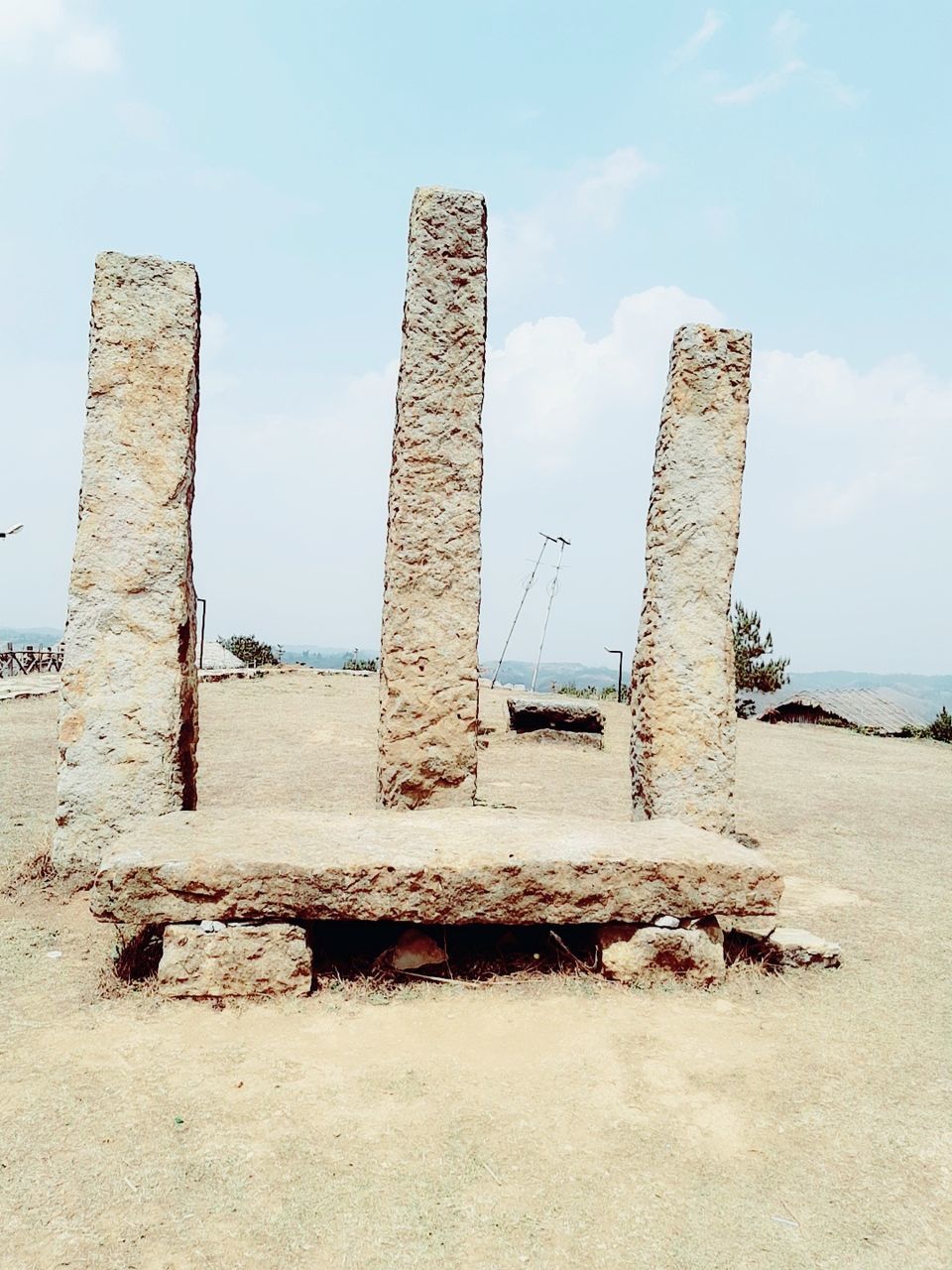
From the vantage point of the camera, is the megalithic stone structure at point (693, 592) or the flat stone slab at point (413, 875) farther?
the megalithic stone structure at point (693, 592)

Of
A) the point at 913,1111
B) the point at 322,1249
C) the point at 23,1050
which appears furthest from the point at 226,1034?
the point at 913,1111

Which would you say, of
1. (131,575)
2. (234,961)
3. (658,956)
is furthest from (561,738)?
(234,961)

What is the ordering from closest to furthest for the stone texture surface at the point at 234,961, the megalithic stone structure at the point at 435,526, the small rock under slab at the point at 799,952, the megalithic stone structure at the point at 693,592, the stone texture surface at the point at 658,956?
the stone texture surface at the point at 234,961 → the stone texture surface at the point at 658,956 → the small rock under slab at the point at 799,952 → the megalithic stone structure at the point at 435,526 → the megalithic stone structure at the point at 693,592

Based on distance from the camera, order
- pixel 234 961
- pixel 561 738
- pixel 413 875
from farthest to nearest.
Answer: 1. pixel 561 738
2. pixel 413 875
3. pixel 234 961

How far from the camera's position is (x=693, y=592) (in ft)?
18.1

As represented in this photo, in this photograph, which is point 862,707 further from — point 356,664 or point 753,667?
point 356,664

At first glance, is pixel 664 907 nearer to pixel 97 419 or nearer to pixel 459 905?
pixel 459 905

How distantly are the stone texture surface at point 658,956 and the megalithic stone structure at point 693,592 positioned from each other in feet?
4.76

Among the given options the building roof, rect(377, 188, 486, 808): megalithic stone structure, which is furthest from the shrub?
rect(377, 188, 486, 808): megalithic stone structure

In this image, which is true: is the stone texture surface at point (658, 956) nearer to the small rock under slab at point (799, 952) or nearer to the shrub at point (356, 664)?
the small rock under slab at point (799, 952)

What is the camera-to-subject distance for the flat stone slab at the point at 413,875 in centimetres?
358

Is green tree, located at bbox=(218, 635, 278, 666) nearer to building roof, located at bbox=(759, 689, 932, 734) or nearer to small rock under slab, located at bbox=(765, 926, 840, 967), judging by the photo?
building roof, located at bbox=(759, 689, 932, 734)

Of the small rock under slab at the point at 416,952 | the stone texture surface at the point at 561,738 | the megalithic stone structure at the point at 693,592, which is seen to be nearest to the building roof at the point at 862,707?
the stone texture surface at the point at 561,738

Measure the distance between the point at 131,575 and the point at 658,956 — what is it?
3507 millimetres
